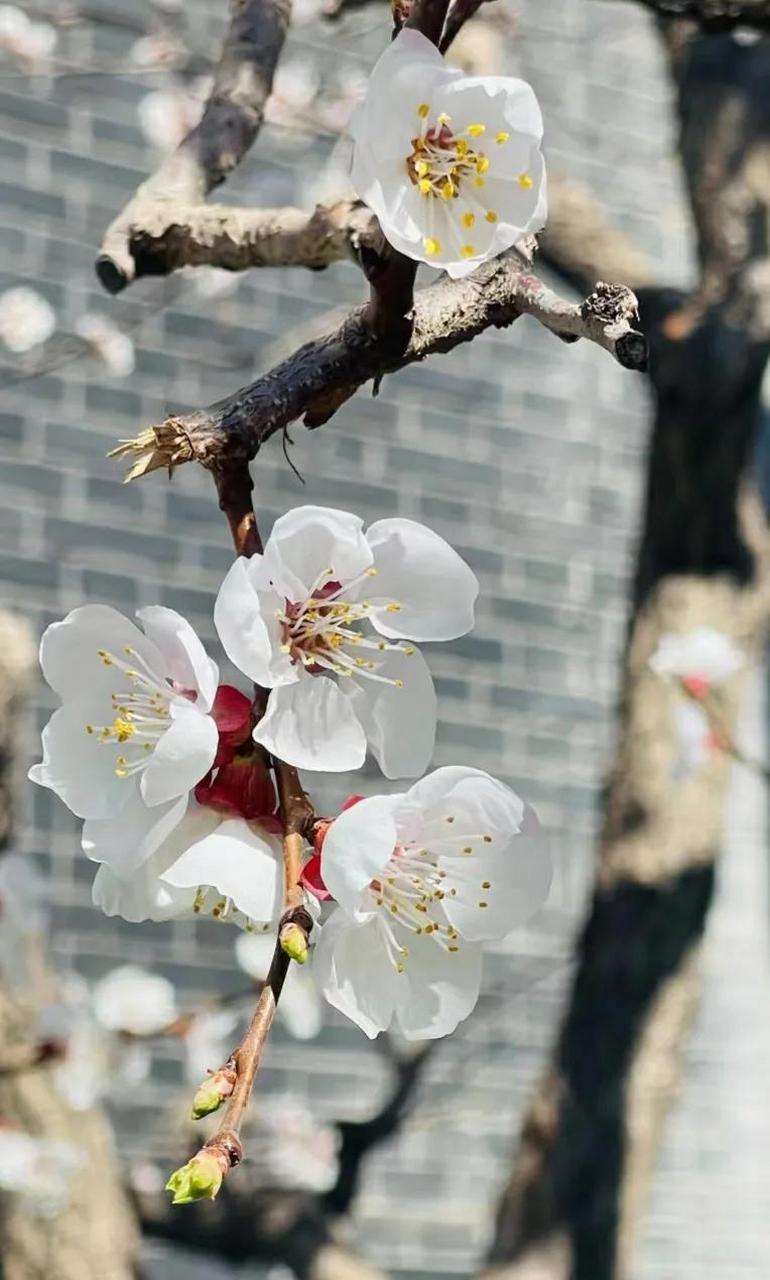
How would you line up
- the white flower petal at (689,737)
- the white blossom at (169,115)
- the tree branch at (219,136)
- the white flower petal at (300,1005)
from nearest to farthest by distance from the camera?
the tree branch at (219,136) < the white flower petal at (689,737) < the white flower petal at (300,1005) < the white blossom at (169,115)

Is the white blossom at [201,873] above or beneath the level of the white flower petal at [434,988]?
above

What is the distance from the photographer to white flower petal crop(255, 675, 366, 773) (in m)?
0.71

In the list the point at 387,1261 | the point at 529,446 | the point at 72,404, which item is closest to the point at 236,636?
the point at 72,404

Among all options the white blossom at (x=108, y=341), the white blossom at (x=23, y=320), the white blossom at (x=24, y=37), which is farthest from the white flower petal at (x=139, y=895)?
the white blossom at (x=24, y=37)

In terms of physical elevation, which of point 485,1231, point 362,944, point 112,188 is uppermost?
point 362,944

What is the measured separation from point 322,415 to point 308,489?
8.91 feet

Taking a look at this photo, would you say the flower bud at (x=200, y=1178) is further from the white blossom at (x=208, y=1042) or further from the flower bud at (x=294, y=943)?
the white blossom at (x=208, y=1042)

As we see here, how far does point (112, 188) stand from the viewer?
3.41 meters

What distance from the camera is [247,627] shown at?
0.72 metres

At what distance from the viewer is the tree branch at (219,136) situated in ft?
3.60

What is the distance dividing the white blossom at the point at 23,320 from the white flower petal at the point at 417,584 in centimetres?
247

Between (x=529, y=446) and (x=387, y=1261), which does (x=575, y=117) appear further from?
(x=387, y=1261)

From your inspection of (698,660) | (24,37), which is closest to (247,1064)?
(698,660)

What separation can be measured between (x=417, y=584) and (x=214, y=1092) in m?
0.25
